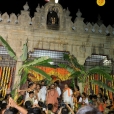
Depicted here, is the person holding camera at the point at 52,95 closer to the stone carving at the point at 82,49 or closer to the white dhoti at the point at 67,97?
the white dhoti at the point at 67,97

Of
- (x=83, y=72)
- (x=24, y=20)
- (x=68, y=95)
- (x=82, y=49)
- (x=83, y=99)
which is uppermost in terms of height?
(x=24, y=20)

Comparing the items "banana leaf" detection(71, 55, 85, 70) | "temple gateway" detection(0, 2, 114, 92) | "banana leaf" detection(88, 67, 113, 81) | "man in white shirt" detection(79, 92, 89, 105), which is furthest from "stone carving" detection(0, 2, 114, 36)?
"man in white shirt" detection(79, 92, 89, 105)

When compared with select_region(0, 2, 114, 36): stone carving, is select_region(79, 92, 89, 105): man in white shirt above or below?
below

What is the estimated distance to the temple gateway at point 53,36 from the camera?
456 inches

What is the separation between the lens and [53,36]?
11.8 m

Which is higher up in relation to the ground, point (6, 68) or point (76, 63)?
point (76, 63)

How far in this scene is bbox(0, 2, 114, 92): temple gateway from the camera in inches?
456

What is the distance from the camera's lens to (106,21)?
15789 millimetres

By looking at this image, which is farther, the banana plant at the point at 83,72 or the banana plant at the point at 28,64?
the banana plant at the point at 83,72

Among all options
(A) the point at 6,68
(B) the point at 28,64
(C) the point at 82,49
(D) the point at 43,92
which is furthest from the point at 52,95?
(A) the point at 6,68

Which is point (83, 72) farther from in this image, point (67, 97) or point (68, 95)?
point (67, 97)

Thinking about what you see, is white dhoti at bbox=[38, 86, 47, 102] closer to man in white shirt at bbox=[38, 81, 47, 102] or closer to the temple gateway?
man in white shirt at bbox=[38, 81, 47, 102]

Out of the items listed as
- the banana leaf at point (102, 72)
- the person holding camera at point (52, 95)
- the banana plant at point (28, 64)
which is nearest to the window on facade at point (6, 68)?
the banana plant at point (28, 64)

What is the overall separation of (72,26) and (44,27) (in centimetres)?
162
